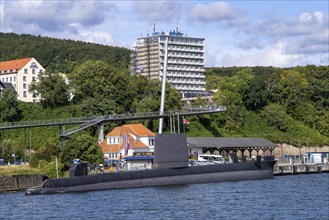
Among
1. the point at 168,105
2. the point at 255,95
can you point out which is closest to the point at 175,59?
the point at 255,95

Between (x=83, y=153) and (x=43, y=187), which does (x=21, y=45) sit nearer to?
(x=83, y=153)

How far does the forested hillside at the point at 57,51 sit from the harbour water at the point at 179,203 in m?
101

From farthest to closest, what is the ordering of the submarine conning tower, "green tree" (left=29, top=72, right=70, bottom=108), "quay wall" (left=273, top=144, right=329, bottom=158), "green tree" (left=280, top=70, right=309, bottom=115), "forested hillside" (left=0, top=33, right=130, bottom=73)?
"forested hillside" (left=0, top=33, right=130, bottom=73)
"green tree" (left=280, top=70, right=309, bottom=115)
"quay wall" (left=273, top=144, right=329, bottom=158)
"green tree" (left=29, top=72, right=70, bottom=108)
the submarine conning tower

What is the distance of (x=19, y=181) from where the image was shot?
5875 cm

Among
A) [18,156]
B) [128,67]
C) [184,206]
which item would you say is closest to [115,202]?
[184,206]

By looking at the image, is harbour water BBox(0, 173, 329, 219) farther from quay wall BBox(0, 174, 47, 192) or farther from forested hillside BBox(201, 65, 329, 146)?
forested hillside BBox(201, 65, 329, 146)

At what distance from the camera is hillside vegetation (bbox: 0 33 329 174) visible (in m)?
88.8

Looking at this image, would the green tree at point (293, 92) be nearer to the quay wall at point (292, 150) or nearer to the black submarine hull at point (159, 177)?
the quay wall at point (292, 150)

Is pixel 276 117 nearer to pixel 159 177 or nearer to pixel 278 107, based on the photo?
pixel 278 107

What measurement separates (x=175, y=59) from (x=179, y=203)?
359ft

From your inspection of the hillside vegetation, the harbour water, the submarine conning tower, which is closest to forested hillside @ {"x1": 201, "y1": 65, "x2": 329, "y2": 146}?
the hillside vegetation

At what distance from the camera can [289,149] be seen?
4316 inches

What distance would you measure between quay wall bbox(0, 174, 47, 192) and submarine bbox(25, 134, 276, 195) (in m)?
7.39

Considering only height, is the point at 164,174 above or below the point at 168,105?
below
